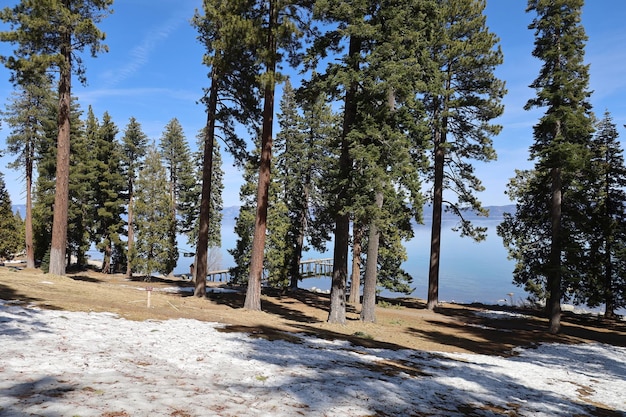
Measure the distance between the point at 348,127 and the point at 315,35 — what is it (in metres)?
3.88

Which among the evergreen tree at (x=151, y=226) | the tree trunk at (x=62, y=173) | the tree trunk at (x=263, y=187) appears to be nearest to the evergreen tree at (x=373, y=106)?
the tree trunk at (x=263, y=187)

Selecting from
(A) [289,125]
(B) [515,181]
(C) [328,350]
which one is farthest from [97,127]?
(B) [515,181]

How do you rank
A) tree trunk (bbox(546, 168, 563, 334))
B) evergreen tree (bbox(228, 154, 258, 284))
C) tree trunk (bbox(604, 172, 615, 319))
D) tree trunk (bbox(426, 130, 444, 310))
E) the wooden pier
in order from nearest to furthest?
tree trunk (bbox(546, 168, 563, 334)), tree trunk (bbox(426, 130, 444, 310)), tree trunk (bbox(604, 172, 615, 319)), evergreen tree (bbox(228, 154, 258, 284)), the wooden pier

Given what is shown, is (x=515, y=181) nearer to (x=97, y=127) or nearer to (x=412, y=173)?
(x=412, y=173)

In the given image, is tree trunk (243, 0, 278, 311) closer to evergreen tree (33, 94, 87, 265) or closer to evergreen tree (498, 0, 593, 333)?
evergreen tree (498, 0, 593, 333)

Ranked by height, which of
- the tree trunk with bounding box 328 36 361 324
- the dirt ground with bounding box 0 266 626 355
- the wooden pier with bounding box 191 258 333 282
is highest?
the tree trunk with bounding box 328 36 361 324

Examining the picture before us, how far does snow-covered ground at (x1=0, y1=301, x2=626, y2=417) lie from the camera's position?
4.68m

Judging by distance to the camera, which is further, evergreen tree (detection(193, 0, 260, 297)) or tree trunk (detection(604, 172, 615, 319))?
tree trunk (detection(604, 172, 615, 319))

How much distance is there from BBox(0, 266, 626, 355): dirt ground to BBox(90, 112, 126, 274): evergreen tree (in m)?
18.0

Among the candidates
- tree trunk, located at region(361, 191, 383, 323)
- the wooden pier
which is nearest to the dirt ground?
tree trunk, located at region(361, 191, 383, 323)

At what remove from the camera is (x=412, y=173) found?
14062 millimetres

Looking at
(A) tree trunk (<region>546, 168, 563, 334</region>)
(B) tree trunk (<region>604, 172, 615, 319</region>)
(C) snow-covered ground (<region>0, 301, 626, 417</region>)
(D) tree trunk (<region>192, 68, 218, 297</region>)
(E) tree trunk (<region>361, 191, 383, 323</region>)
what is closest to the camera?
(C) snow-covered ground (<region>0, 301, 626, 417</region>)

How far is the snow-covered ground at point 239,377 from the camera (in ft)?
15.4

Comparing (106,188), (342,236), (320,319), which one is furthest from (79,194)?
(342,236)
